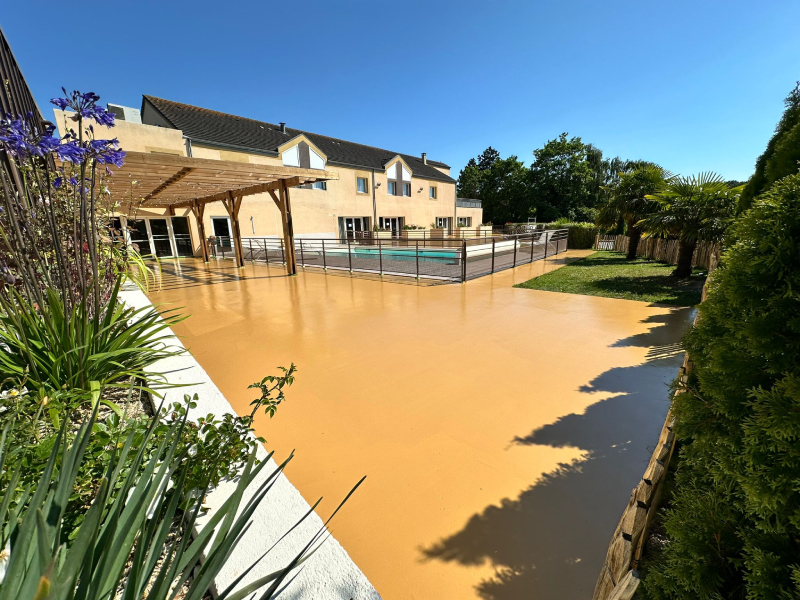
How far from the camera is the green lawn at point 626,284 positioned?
7027mm

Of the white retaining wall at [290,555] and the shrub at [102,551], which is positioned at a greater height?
the shrub at [102,551]

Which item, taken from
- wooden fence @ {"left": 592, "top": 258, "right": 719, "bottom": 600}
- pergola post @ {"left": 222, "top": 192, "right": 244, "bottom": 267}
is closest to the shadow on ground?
wooden fence @ {"left": 592, "top": 258, "right": 719, "bottom": 600}

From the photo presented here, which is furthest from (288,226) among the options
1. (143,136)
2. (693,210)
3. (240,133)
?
(240,133)

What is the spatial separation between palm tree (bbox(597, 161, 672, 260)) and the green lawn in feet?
8.82

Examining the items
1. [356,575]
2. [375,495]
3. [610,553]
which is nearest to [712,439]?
[610,553]

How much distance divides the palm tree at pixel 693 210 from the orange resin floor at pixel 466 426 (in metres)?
3.59

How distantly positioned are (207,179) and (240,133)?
12.4 meters

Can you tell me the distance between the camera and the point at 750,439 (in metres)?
0.83

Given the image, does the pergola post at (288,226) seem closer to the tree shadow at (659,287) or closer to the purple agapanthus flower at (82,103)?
the purple agapanthus flower at (82,103)

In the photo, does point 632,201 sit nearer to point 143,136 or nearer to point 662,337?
point 662,337

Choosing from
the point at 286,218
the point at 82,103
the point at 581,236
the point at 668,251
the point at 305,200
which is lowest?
the point at 668,251

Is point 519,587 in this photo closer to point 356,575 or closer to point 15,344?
point 356,575

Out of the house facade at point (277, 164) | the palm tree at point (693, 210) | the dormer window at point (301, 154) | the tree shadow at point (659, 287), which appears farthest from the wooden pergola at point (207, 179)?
the palm tree at point (693, 210)

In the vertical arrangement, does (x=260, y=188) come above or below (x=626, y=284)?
above
